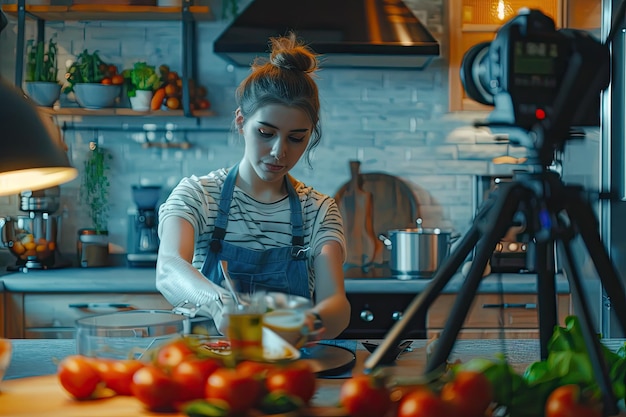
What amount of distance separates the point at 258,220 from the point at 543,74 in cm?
129

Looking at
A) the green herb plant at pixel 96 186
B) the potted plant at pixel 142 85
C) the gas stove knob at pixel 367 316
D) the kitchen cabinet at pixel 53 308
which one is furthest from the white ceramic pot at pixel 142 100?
the gas stove knob at pixel 367 316

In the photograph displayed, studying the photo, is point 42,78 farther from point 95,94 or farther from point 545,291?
point 545,291

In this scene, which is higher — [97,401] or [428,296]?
[428,296]

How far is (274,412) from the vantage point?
42.4 inches

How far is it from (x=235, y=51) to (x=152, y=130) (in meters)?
0.68

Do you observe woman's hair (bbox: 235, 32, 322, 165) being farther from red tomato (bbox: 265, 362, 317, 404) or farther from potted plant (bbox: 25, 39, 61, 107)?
potted plant (bbox: 25, 39, 61, 107)

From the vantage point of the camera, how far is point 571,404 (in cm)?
101

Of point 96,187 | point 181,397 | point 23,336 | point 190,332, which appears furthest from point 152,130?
point 181,397

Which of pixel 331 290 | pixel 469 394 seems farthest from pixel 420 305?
pixel 331 290

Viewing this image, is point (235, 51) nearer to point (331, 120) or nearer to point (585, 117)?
point (331, 120)

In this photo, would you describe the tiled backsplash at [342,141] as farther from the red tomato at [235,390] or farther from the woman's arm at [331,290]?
the red tomato at [235,390]

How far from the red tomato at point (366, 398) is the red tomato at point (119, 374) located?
1.30ft

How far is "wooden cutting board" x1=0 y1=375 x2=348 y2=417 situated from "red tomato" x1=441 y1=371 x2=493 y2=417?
0.15m

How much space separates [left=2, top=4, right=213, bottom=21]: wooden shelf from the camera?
11.6ft
